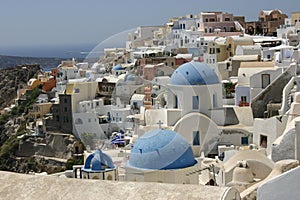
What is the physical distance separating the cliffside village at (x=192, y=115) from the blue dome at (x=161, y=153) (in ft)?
0.06

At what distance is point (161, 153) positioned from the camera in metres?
10.7

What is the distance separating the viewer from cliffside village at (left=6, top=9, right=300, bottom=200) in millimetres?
9625

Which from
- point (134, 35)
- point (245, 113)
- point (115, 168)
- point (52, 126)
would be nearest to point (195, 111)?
point (245, 113)

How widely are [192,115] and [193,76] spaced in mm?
1138

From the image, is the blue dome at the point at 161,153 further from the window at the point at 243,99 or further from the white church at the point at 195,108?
the window at the point at 243,99

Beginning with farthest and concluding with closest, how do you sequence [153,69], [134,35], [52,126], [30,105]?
[134,35], [30,105], [52,126], [153,69]

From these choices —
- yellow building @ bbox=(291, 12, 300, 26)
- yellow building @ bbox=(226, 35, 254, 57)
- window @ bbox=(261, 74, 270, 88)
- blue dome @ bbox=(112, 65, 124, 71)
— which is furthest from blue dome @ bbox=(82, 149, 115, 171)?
yellow building @ bbox=(291, 12, 300, 26)

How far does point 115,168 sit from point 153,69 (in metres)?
9.22

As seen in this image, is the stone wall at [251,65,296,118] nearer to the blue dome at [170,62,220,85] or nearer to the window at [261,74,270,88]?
the window at [261,74,270,88]

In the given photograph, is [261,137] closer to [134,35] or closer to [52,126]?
[52,126]

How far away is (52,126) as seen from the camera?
32062mm

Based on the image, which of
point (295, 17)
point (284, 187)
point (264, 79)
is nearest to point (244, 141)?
point (264, 79)

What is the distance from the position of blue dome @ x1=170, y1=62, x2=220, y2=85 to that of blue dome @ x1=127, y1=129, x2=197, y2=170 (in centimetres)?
425

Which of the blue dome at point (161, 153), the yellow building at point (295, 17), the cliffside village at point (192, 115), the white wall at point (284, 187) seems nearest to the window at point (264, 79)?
the cliffside village at point (192, 115)
